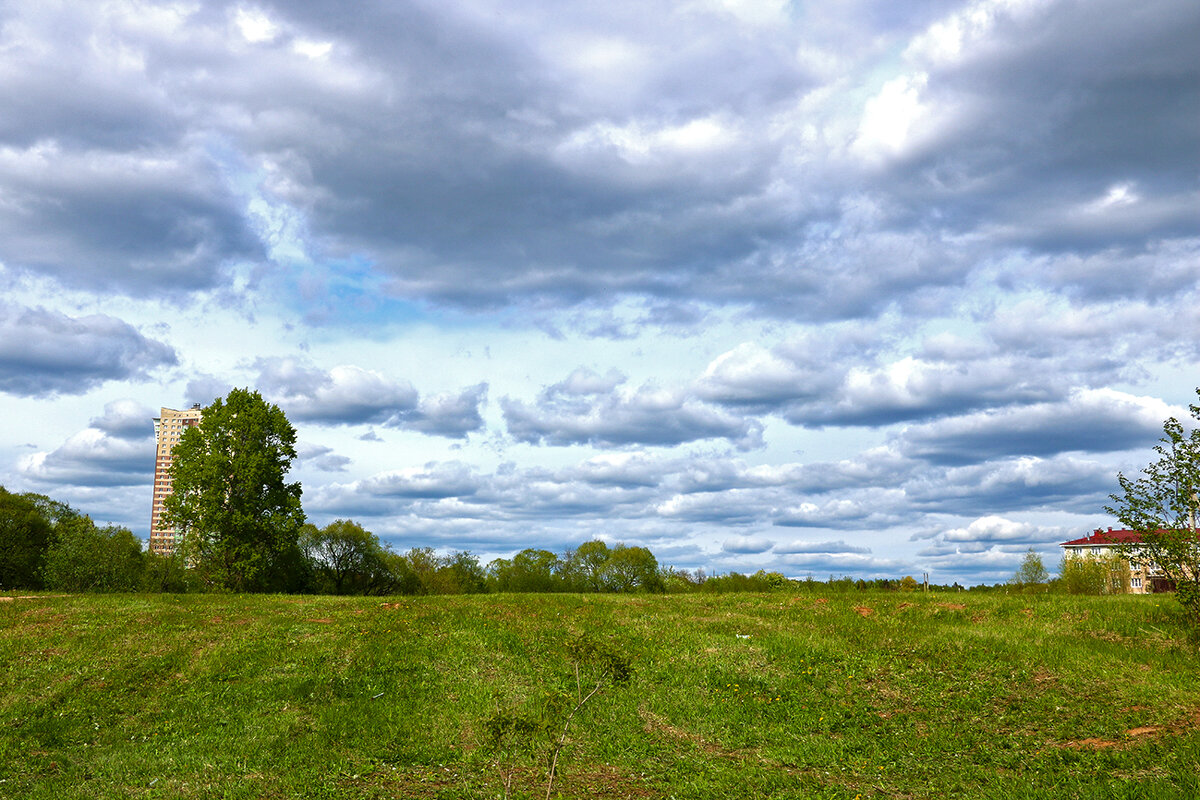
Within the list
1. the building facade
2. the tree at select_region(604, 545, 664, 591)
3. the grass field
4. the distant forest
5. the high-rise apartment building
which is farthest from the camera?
the high-rise apartment building

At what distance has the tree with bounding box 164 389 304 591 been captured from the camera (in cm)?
4316

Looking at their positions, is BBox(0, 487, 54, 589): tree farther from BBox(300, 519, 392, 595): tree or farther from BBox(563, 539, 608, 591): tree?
BBox(563, 539, 608, 591): tree

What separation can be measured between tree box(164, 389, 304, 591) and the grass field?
15.5 metres

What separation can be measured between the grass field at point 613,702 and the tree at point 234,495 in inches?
611

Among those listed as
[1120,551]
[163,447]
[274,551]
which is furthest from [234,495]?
[163,447]

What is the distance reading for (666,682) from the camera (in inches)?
783

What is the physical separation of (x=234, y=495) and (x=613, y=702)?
33399 mm

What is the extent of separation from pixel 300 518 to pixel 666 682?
31.1 metres

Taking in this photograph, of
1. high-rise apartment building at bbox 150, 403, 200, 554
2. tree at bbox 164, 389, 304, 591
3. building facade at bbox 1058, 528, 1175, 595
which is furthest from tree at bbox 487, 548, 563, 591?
high-rise apartment building at bbox 150, 403, 200, 554

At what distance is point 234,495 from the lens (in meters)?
44.0

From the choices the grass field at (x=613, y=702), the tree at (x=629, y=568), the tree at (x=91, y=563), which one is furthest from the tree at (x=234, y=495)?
the tree at (x=629, y=568)

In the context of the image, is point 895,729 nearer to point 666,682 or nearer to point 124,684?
point 666,682

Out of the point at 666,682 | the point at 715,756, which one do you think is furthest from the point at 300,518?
the point at 715,756

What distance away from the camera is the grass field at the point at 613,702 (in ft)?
46.1
